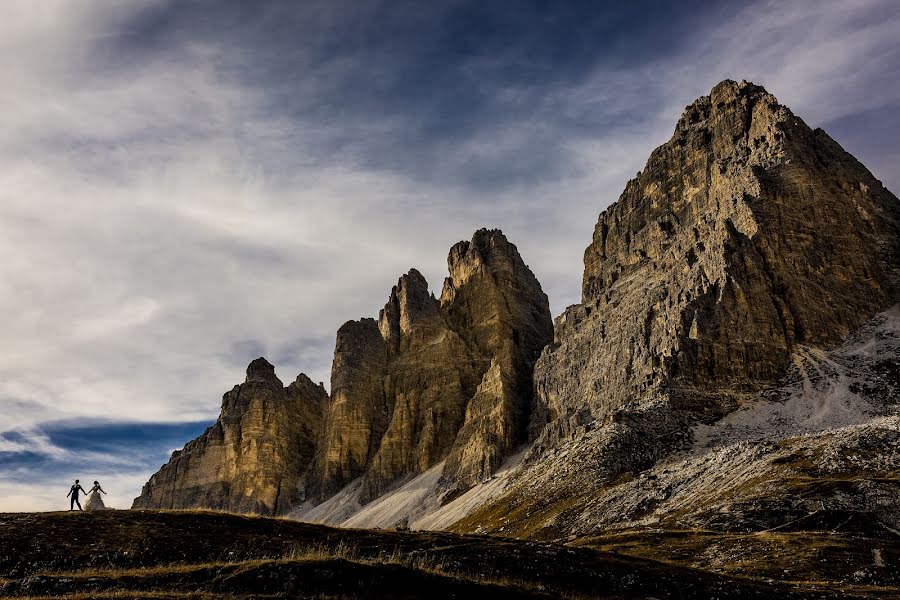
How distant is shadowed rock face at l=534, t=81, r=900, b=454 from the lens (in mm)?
148500

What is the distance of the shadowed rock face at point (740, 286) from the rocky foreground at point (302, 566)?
110 m

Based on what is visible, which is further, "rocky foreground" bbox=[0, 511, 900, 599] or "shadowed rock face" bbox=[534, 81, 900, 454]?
"shadowed rock face" bbox=[534, 81, 900, 454]

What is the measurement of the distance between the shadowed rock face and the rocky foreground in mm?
109937

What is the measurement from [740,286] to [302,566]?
148 meters

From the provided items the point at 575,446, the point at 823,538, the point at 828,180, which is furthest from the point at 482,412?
the point at 823,538

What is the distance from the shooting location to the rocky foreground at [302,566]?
25375 mm

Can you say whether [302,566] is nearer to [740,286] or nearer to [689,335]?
[689,335]

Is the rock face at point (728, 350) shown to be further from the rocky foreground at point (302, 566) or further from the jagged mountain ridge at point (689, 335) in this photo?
the rocky foreground at point (302, 566)

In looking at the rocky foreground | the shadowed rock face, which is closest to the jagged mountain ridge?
the shadowed rock face

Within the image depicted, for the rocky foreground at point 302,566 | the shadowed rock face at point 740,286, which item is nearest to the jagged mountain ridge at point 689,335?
the shadowed rock face at point 740,286

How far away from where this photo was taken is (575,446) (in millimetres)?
139375

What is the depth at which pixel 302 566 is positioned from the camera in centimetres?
2639

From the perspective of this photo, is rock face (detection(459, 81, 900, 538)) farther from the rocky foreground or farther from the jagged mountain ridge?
the rocky foreground

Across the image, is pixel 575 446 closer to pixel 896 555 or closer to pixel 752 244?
pixel 752 244
